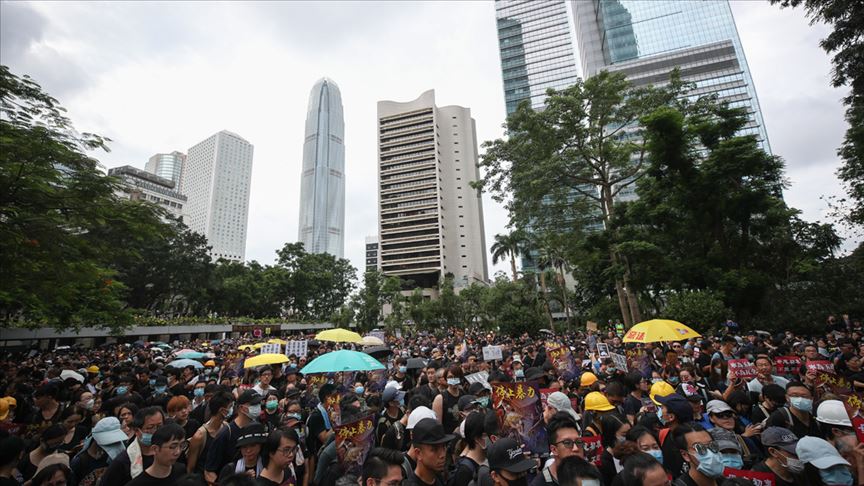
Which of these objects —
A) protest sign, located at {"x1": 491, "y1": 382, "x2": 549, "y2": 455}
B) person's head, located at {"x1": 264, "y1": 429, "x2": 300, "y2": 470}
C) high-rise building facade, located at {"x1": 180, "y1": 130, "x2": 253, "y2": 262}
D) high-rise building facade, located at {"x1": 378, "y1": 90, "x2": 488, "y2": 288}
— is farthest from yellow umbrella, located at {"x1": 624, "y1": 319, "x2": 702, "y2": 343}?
high-rise building facade, located at {"x1": 180, "y1": 130, "x2": 253, "y2": 262}

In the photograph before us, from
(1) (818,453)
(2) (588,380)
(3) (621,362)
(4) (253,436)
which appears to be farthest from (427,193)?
(1) (818,453)

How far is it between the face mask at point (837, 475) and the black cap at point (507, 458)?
1941 mm

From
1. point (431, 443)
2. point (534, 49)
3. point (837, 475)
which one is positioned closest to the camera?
point (837, 475)

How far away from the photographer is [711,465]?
2766 millimetres

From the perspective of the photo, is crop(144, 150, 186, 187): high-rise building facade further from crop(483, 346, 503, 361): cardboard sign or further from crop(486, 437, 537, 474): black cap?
crop(486, 437, 537, 474): black cap

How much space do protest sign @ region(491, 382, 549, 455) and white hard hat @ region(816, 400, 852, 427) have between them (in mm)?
2291

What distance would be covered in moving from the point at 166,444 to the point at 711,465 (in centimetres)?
412

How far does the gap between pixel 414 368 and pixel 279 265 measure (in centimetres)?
5305

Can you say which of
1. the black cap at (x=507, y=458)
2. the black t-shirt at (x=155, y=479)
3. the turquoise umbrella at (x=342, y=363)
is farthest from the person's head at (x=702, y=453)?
the turquoise umbrella at (x=342, y=363)

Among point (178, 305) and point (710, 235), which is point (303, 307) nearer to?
point (178, 305)

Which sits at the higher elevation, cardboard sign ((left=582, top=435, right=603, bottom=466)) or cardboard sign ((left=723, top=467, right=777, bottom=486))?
cardboard sign ((left=723, top=467, right=777, bottom=486))

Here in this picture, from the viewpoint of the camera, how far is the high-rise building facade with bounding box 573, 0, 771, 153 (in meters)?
78.2

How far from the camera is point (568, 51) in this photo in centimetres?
9781

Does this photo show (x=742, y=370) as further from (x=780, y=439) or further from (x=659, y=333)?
(x=780, y=439)
